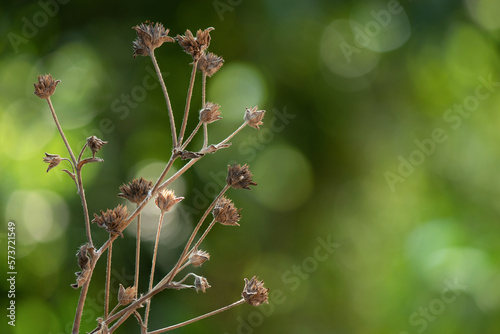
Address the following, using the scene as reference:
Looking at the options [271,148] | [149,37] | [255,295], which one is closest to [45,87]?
[149,37]

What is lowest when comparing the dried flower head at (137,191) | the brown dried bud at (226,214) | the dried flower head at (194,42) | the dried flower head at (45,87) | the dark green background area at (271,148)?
the dark green background area at (271,148)

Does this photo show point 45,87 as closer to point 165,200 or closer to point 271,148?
point 165,200

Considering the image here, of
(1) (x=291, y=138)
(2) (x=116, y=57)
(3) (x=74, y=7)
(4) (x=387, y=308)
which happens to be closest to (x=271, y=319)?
(4) (x=387, y=308)

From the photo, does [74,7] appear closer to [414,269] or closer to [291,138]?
[291,138]

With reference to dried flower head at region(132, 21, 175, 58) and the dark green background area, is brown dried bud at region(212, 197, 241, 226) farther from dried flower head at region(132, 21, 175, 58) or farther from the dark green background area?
the dark green background area

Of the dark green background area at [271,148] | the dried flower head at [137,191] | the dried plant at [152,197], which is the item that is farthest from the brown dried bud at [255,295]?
the dark green background area at [271,148]

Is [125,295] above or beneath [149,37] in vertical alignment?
beneath

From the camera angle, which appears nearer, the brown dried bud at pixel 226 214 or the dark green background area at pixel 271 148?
the brown dried bud at pixel 226 214

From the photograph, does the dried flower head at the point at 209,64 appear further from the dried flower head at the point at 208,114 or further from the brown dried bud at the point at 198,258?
the brown dried bud at the point at 198,258

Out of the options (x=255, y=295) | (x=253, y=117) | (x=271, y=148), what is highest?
Answer: (x=253, y=117)
